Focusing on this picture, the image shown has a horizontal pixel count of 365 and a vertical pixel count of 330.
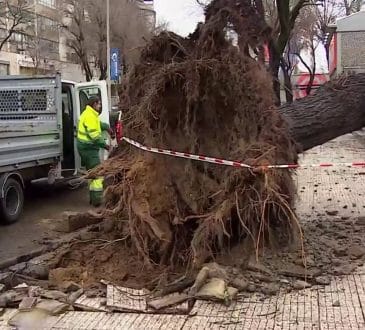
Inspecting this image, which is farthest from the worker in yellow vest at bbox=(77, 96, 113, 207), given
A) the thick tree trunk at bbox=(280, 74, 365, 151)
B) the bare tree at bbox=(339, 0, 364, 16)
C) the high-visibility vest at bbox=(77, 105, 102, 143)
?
the bare tree at bbox=(339, 0, 364, 16)

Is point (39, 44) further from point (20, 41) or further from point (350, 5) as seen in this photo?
point (350, 5)

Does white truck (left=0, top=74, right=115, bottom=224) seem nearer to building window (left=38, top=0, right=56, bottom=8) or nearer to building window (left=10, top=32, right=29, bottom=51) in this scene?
building window (left=10, top=32, right=29, bottom=51)

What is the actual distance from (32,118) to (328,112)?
5.33m

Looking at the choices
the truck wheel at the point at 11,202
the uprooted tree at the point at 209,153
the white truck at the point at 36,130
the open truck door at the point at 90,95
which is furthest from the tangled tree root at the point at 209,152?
the open truck door at the point at 90,95

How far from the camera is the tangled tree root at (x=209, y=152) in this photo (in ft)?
19.6

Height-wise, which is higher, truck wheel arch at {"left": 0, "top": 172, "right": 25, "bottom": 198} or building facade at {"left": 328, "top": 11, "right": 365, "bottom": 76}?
building facade at {"left": 328, "top": 11, "right": 365, "bottom": 76}

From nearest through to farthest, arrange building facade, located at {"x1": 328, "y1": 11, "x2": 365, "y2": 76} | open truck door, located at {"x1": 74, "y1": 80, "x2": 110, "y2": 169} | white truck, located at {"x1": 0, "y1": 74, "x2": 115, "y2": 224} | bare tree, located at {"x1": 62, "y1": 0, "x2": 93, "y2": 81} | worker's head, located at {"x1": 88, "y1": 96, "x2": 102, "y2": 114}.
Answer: white truck, located at {"x1": 0, "y1": 74, "x2": 115, "y2": 224} → worker's head, located at {"x1": 88, "y1": 96, "x2": 102, "y2": 114} → open truck door, located at {"x1": 74, "y1": 80, "x2": 110, "y2": 169} → building facade, located at {"x1": 328, "y1": 11, "x2": 365, "y2": 76} → bare tree, located at {"x1": 62, "y1": 0, "x2": 93, "y2": 81}

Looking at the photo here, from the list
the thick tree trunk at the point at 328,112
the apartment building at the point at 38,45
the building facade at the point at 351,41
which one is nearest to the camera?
the thick tree trunk at the point at 328,112

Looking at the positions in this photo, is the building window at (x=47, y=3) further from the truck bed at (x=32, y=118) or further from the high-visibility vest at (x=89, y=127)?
→ the high-visibility vest at (x=89, y=127)

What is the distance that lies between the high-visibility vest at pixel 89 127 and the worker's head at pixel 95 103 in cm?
31

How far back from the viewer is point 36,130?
10.4 metres

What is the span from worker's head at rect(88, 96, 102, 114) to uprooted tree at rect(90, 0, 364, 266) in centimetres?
435

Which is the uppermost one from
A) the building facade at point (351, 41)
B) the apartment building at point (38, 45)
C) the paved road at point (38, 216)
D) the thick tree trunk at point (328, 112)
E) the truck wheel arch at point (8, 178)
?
the apartment building at point (38, 45)

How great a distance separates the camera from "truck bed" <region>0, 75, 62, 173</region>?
9695 mm
